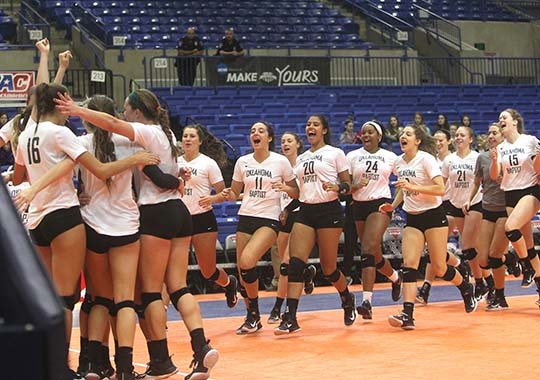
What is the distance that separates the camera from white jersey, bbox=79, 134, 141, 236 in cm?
539

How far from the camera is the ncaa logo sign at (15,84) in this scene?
52.3 ft

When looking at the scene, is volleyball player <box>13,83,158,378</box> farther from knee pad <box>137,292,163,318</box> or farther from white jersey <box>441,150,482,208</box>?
white jersey <box>441,150,482,208</box>

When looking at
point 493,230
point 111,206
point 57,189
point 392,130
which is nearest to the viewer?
point 57,189

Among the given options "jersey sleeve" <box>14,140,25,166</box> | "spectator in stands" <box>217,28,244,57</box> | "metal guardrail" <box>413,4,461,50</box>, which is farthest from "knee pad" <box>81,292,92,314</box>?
"metal guardrail" <box>413,4,461,50</box>

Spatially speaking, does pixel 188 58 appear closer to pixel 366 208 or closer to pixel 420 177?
pixel 366 208

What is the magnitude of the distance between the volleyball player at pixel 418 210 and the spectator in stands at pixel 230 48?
10.8 m

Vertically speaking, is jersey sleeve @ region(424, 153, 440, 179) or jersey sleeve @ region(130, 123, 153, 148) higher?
jersey sleeve @ region(130, 123, 153, 148)

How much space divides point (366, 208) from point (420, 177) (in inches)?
28.5

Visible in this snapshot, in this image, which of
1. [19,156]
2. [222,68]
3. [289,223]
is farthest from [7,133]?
[222,68]

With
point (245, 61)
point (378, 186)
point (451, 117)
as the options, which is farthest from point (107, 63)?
point (378, 186)

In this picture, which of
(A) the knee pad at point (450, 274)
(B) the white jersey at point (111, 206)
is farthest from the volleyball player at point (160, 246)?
(A) the knee pad at point (450, 274)

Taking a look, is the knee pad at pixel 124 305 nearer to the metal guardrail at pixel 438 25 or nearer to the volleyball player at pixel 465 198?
the volleyball player at pixel 465 198

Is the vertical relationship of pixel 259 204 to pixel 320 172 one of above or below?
below

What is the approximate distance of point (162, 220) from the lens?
18.6 ft
